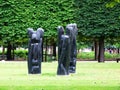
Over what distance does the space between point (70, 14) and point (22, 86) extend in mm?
29679

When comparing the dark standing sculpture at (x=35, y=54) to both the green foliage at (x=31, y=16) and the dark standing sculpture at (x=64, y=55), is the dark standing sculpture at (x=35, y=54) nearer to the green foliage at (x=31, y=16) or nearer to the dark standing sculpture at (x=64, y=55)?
the dark standing sculpture at (x=64, y=55)

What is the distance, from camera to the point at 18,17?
4553cm

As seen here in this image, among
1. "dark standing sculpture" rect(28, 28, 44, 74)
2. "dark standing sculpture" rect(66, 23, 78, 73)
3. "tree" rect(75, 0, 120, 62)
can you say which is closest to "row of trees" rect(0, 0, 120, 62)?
"tree" rect(75, 0, 120, 62)

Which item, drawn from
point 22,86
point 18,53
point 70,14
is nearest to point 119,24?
point 70,14

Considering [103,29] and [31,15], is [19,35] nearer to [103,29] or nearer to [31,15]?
[31,15]

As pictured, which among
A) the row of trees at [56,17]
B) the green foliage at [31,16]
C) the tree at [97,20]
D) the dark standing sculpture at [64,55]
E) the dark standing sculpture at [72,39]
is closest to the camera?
the dark standing sculpture at [64,55]

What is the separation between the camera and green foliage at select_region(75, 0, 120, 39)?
44.9 meters

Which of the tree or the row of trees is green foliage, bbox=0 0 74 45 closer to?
the row of trees

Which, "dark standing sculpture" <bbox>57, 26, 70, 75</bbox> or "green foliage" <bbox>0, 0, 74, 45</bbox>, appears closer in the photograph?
"dark standing sculpture" <bbox>57, 26, 70, 75</bbox>

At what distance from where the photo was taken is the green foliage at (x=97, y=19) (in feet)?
147

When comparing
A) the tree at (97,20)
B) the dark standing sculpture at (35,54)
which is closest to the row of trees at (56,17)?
the tree at (97,20)

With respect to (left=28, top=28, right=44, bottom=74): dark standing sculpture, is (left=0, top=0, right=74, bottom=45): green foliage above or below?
above

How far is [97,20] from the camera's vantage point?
45.2 metres

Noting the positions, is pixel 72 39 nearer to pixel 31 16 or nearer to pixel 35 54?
pixel 35 54
